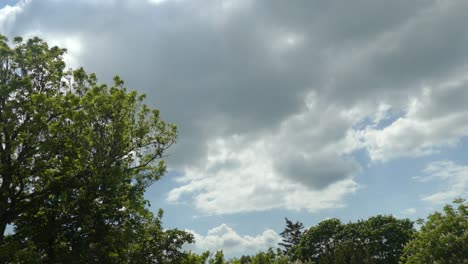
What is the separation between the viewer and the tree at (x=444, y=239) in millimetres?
20781

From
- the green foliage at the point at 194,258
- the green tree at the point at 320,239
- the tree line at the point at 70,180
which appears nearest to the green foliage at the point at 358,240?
the green tree at the point at 320,239

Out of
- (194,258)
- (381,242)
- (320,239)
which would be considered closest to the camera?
(194,258)

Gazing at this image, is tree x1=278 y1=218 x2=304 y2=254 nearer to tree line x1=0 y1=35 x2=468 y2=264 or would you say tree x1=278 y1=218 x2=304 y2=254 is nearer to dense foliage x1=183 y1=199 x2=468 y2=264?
dense foliage x1=183 y1=199 x2=468 y2=264

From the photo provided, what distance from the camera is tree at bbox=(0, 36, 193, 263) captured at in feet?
66.0

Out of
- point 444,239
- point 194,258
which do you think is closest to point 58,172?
point 194,258

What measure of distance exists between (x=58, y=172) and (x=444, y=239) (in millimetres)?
19715

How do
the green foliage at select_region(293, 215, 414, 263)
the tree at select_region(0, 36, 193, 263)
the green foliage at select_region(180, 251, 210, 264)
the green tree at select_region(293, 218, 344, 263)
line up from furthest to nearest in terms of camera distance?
the green tree at select_region(293, 218, 344, 263) < the green foliage at select_region(293, 215, 414, 263) < the green foliage at select_region(180, 251, 210, 264) < the tree at select_region(0, 36, 193, 263)

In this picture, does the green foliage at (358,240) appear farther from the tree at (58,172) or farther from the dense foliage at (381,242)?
the tree at (58,172)

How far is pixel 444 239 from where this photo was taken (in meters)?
21.3

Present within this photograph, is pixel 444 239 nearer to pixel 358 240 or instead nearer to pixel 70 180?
pixel 70 180

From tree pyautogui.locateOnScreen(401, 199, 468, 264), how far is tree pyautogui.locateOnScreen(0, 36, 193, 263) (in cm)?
1511

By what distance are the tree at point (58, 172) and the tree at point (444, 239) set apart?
49.6 ft

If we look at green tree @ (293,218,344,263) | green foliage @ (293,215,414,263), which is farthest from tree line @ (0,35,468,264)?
green tree @ (293,218,344,263)

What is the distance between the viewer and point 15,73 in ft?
71.7
